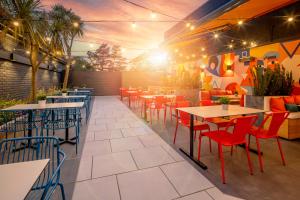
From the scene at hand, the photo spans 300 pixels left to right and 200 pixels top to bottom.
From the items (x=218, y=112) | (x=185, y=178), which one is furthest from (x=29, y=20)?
(x=185, y=178)

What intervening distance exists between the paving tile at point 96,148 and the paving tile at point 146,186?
91 centimetres

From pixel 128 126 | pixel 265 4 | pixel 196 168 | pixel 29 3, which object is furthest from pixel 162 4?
pixel 196 168

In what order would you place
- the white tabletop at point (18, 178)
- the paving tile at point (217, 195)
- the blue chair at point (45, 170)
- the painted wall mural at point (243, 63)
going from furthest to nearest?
1. the painted wall mural at point (243, 63)
2. the paving tile at point (217, 195)
3. the blue chair at point (45, 170)
4. the white tabletop at point (18, 178)

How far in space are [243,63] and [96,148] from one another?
23.9 ft

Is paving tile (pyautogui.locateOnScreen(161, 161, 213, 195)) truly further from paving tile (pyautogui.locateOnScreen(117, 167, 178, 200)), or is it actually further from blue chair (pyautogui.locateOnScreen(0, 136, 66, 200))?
blue chair (pyautogui.locateOnScreen(0, 136, 66, 200))

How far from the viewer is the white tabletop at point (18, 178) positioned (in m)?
0.77

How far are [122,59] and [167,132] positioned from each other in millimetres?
27902

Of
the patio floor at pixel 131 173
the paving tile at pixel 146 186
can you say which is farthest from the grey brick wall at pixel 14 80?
the paving tile at pixel 146 186

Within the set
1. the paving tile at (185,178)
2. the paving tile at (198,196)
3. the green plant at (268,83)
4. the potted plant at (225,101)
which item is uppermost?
the green plant at (268,83)

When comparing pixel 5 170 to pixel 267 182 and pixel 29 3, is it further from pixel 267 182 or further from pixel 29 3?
pixel 29 3

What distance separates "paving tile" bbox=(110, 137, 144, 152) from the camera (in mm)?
3094

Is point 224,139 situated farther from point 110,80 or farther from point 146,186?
point 110,80

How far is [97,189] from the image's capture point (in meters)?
1.90

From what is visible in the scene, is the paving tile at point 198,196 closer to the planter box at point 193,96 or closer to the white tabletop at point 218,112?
the white tabletop at point 218,112
